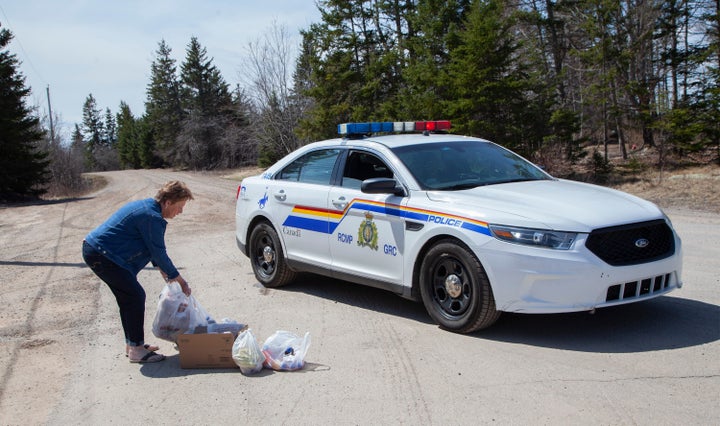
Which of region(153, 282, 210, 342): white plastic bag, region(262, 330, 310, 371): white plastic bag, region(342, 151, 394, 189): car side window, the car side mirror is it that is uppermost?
region(342, 151, 394, 189): car side window

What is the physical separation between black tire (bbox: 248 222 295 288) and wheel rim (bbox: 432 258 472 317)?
232 centimetres

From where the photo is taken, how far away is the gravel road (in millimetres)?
3914

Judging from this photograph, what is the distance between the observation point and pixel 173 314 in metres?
5.25

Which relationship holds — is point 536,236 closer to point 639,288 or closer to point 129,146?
point 639,288

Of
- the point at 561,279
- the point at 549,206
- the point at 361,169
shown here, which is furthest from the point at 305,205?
the point at 561,279

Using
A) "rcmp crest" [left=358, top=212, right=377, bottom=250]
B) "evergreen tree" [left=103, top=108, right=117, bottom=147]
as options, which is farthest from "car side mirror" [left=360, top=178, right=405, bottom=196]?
"evergreen tree" [left=103, top=108, right=117, bottom=147]

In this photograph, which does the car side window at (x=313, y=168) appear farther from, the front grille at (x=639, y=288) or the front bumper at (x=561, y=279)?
the front grille at (x=639, y=288)

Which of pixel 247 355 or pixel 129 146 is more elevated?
pixel 129 146

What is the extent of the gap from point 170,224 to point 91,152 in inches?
4708

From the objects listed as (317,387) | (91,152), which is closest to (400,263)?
(317,387)

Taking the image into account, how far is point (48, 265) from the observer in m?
9.69

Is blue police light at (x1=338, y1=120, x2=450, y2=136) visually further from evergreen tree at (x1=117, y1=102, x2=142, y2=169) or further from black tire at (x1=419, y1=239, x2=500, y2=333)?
evergreen tree at (x1=117, y1=102, x2=142, y2=169)

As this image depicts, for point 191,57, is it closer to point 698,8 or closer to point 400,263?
point 698,8

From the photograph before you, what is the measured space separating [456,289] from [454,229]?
502 millimetres
